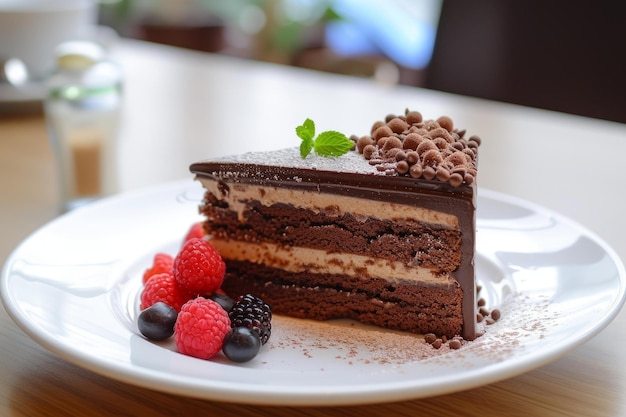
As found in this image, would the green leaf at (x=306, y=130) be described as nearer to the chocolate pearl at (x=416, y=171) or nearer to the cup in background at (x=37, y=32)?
the chocolate pearl at (x=416, y=171)

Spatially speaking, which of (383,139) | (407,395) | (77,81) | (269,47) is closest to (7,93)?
(77,81)

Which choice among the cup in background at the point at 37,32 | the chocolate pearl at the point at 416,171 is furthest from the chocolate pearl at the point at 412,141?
the cup in background at the point at 37,32

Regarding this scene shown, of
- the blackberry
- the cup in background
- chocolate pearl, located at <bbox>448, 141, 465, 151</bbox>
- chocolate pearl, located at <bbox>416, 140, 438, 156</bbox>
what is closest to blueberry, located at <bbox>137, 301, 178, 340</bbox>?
the blackberry

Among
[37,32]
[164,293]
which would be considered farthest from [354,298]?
[37,32]

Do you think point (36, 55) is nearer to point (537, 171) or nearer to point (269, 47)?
point (537, 171)

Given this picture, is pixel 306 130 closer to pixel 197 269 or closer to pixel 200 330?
pixel 197 269

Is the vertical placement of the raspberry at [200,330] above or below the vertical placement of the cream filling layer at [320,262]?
below

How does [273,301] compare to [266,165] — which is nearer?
[266,165]
